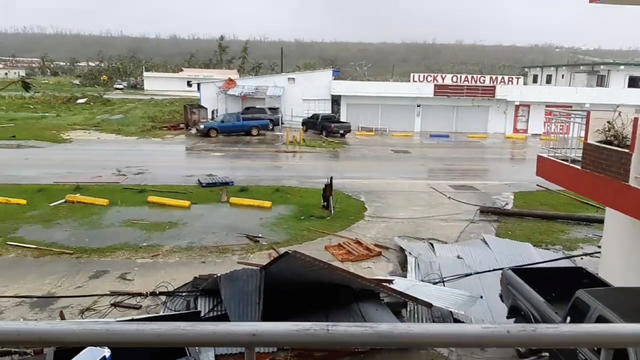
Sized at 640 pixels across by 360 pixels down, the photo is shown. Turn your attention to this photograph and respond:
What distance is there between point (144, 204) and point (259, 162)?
9670 millimetres

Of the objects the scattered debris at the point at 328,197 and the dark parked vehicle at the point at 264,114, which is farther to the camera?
the dark parked vehicle at the point at 264,114

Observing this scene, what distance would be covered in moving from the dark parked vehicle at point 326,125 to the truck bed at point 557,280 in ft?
100

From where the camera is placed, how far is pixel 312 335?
1.72 m

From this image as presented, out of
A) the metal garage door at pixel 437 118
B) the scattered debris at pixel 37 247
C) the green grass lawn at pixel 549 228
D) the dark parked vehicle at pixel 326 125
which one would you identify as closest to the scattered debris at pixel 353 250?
the green grass lawn at pixel 549 228

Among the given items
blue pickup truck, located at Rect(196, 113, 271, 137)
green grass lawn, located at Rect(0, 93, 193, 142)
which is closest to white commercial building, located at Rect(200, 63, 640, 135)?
blue pickup truck, located at Rect(196, 113, 271, 137)

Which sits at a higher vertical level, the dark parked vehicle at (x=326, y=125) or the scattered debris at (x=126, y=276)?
the dark parked vehicle at (x=326, y=125)

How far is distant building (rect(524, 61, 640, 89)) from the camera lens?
46.8 m

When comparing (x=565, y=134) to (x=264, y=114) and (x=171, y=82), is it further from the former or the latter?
(x=171, y=82)

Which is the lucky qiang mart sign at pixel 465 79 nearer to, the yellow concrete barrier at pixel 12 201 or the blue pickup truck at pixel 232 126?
the blue pickup truck at pixel 232 126

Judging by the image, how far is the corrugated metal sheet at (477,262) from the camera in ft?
32.5

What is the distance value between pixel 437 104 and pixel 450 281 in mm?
36628

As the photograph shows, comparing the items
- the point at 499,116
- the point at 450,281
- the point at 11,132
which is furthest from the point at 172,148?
the point at 499,116

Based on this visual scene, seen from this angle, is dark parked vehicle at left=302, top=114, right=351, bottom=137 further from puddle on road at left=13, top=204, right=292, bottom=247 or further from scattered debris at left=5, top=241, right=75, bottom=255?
scattered debris at left=5, top=241, right=75, bottom=255

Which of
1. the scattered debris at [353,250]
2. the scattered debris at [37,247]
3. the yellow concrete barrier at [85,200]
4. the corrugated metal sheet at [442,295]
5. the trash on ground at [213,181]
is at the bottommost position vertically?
the scattered debris at [37,247]
